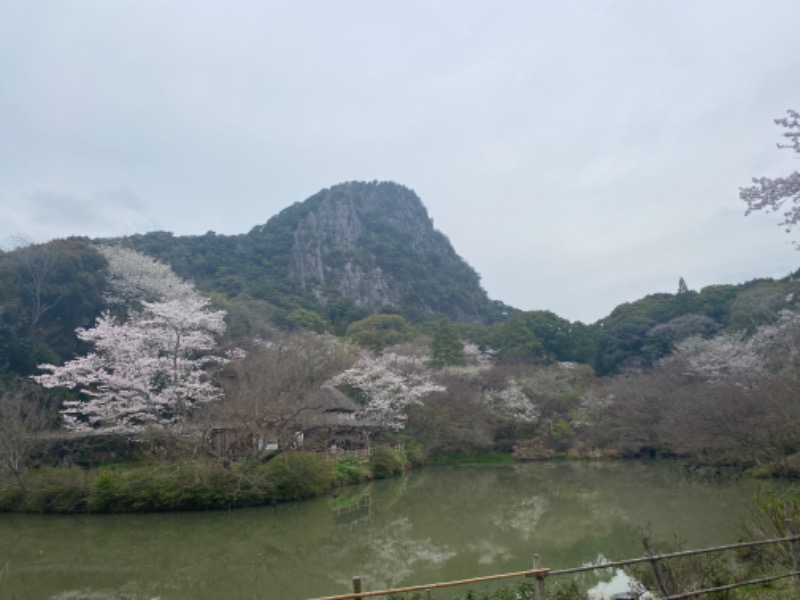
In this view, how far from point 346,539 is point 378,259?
5443cm

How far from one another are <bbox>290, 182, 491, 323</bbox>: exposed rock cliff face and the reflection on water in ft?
132

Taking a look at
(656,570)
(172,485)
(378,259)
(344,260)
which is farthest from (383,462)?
(378,259)

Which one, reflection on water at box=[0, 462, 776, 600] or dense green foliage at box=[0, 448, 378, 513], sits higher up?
dense green foliage at box=[0, 448, 378, 513]

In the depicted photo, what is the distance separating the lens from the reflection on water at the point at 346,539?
8781 mm

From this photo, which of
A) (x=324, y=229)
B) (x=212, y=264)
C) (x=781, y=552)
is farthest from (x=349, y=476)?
(x=324, y=229)

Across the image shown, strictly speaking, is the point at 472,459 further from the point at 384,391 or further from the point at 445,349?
the point at 445,349

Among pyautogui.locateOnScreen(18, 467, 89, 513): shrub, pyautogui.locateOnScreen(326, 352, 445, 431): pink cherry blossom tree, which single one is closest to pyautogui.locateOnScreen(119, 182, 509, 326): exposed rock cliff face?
pyautogui.locateOnScreen(326, 352, 445, 431): pink cherry blossom tree

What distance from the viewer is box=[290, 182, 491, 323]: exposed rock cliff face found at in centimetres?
6084

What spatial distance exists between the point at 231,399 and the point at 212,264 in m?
36.3

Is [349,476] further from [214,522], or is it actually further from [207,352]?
[207,352]

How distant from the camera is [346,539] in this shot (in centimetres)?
1164

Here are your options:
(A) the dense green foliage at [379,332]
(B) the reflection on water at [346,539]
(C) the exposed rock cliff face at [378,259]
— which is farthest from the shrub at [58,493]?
(C) the exposed rock cliff face at [378,259]

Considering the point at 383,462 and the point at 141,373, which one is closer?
the point at 141,373

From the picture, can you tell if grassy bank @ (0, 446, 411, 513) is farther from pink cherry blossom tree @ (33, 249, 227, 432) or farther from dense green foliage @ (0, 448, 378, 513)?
pink cherry blossom tree @ (33, 249, 227, 432)
